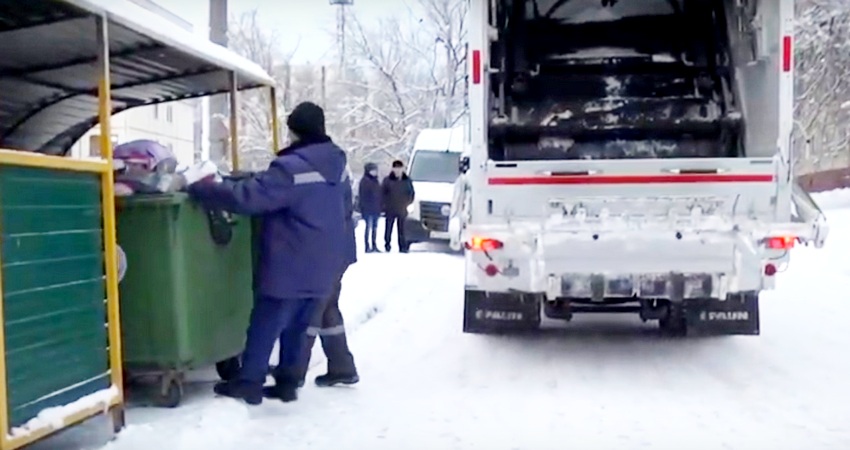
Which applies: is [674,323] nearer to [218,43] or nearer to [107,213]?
[107,213]

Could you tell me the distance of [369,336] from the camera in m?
9.41

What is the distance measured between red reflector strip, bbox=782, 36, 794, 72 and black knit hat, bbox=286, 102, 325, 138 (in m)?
3.08

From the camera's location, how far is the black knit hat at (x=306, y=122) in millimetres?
6559

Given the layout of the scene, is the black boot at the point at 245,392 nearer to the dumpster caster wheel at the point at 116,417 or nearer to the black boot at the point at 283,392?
the black boot at the point at 283,392

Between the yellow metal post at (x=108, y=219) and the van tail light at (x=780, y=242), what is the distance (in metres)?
4.01

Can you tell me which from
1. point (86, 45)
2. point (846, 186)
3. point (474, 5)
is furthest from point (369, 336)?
point (846, 186)

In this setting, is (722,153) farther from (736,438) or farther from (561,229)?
(736,438)

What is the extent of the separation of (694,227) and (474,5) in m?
2.09

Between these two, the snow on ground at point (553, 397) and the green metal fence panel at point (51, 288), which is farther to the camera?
the snow on ground at point (553, 397)

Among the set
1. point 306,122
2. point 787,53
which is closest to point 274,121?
point 306,122

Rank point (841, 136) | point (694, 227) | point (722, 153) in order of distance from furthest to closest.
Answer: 1. point (841, 136)
2. point (722, 153)
3. point (694, 227)

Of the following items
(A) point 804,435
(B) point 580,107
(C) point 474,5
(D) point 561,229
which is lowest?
(A) point 804,435

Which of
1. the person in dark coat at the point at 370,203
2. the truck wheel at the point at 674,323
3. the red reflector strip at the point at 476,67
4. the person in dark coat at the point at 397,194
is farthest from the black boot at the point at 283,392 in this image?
the person in dark coat at the point at 370,203

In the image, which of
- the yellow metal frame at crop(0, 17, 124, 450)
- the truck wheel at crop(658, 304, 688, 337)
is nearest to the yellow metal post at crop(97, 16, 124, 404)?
the yellow metal frame at crop(0, 17, 124, 450)
